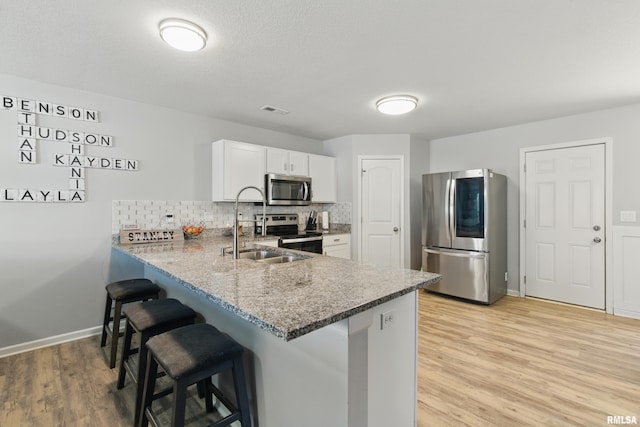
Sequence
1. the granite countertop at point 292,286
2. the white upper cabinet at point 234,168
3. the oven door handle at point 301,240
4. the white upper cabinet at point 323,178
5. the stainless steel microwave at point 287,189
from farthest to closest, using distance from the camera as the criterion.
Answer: the white upper cabinet at point 323,178 < the stainless steel microwave at point 287,189 < the oven door handle at point 301,240 < the white upper cabinet at point 234,168 < the granite countertop at point 292,286

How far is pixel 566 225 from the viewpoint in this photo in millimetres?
3799

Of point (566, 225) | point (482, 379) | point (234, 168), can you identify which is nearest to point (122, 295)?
point (234, 168)

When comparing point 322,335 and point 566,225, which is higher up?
point 566,225

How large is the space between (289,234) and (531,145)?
3.42 m

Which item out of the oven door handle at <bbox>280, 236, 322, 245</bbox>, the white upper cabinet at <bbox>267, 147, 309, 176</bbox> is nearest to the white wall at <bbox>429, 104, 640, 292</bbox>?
the white upper cabinet at <bbox>267, 147, 309, 176</bbox>

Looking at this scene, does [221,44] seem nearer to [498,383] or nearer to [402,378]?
[402,378]

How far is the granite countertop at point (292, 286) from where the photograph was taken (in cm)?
98

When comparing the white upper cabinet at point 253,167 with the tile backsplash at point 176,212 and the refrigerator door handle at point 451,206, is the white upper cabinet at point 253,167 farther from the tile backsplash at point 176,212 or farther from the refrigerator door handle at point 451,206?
the refrigerator door handle at point 451,206

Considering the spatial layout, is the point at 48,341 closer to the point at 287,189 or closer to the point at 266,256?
the point at 266,256

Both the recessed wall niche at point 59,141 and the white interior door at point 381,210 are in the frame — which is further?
the white interior door at point 381,210

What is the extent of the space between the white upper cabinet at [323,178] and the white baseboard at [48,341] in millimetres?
2952

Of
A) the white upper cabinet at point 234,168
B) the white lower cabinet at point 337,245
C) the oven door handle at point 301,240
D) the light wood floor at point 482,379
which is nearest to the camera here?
the light wood floor at point 482,379

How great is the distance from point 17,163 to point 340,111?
304 cm

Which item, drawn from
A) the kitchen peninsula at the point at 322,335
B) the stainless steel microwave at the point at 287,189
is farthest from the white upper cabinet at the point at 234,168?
the kitchen peninsula at the point at 322,335
